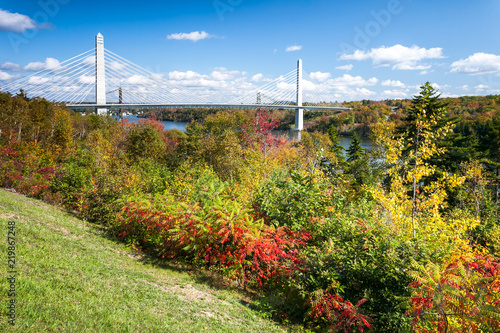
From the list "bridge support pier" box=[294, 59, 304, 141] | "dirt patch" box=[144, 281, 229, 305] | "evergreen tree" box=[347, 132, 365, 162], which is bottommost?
"dirt patch" box=[144, 281, 229, 305]

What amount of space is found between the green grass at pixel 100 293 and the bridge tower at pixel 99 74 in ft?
122

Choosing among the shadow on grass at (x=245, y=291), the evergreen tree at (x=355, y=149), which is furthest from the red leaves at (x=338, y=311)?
the evergreen tree at (x=355, y=149)

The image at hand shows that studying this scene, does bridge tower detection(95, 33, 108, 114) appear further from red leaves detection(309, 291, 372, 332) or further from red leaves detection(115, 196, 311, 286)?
red leaves detection(309, 291, 372, 332)

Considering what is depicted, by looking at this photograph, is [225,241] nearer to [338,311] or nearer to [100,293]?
[338,311]

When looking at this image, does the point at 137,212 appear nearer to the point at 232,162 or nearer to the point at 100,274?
the point at 100,274

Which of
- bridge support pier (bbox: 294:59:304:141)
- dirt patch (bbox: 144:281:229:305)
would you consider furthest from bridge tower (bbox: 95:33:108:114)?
dirt patch (bbox: 144:281:229:305)

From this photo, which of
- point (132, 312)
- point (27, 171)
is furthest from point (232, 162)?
point (132, 312)

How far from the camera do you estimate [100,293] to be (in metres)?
4.77

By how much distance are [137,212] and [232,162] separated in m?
8.66

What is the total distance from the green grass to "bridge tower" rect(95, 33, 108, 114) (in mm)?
37077

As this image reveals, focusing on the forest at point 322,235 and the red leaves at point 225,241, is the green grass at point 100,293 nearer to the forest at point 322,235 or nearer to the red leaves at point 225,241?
the red leaves at point 225,241

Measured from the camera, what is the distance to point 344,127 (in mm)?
60656

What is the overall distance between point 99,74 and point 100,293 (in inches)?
1744

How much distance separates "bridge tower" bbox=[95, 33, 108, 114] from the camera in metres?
41.1
